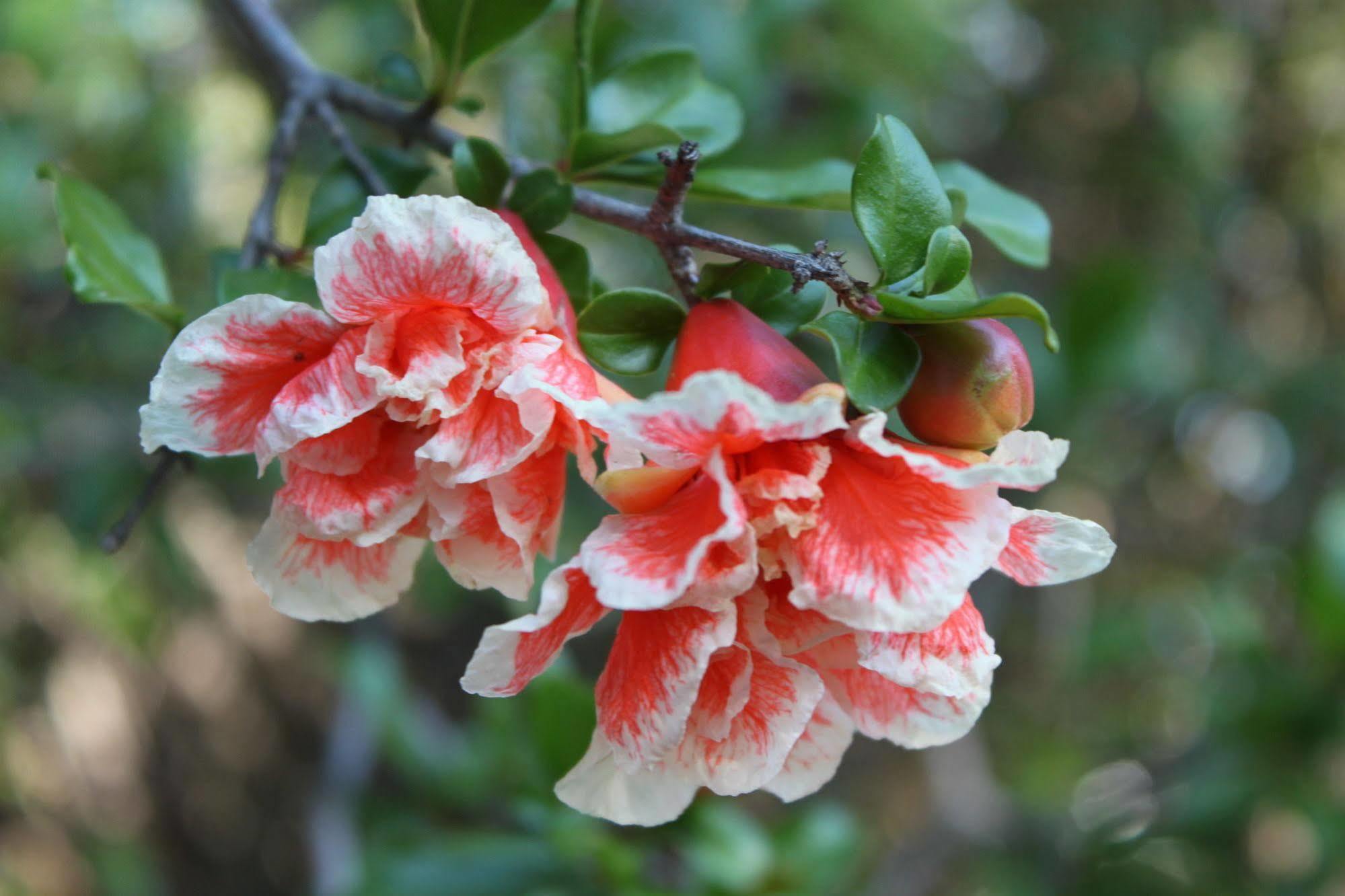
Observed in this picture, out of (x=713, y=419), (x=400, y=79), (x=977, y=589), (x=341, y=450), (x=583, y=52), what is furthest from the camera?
(x=977, y=589)

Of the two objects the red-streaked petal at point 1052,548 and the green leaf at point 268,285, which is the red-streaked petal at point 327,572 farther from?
the red-streaked petal at point 1052,548

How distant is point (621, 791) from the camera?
2.12 feet

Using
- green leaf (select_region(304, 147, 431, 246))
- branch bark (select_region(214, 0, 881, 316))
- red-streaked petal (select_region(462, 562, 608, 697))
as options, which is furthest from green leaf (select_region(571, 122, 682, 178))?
red-streaked petal (select_region(462, 562, 608, 697))

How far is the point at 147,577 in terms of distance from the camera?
96.1 inches

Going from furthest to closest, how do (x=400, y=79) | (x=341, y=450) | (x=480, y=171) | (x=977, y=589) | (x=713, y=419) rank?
(x=977, y=589)
(x=400, y=79)
(x=480, y=171)
(x=341, y=450)
(x=713, y=419)

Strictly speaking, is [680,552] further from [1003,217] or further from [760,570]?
[1003,217]

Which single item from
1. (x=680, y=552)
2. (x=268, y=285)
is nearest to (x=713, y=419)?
(x=680, y=552)

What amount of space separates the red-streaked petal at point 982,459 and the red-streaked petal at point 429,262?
20 centimetres

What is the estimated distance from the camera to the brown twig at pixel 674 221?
0.65 meters

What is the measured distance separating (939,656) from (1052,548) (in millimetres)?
91

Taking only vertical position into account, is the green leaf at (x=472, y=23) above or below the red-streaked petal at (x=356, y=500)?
above

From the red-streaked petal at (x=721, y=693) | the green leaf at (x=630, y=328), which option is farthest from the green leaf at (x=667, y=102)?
the red-streaked petal at (x=721, y=693)

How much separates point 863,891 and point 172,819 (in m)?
1.87

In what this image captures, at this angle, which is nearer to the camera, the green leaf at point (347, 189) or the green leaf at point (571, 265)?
the green leaf at point (571, 265)
